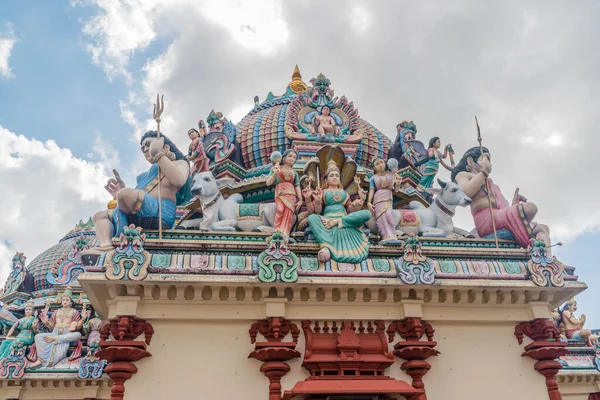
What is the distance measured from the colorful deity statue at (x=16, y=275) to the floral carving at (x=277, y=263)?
17.7 metres

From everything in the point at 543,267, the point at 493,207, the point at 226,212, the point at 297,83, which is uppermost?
the point at 297,83

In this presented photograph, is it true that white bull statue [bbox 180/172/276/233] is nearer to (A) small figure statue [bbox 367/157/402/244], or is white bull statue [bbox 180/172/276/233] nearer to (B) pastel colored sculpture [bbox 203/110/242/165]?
(A) small figure statue [bbox 367/157/402/244]

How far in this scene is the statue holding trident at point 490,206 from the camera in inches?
430

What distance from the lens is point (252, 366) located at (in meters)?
8.93

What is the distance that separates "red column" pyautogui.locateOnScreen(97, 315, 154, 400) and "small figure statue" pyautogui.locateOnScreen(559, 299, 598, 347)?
12943 mm

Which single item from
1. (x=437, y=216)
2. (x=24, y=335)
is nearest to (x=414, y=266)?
(x=437, y=216)

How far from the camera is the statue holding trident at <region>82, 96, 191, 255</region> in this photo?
10.3m

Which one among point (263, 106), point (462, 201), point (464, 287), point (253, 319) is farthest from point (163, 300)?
point (263, 106)

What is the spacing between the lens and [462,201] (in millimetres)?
11742

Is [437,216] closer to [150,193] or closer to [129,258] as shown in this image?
[150,193]

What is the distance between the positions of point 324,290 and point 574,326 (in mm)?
10755

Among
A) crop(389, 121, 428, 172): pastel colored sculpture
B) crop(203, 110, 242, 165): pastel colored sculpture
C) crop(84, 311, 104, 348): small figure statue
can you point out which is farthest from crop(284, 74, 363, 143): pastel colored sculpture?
crop(84, 311, 104, 348): small figure statue

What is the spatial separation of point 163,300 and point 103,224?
2.30m

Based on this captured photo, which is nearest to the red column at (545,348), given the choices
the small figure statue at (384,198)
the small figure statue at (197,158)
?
the small figure statue at (384,198)
